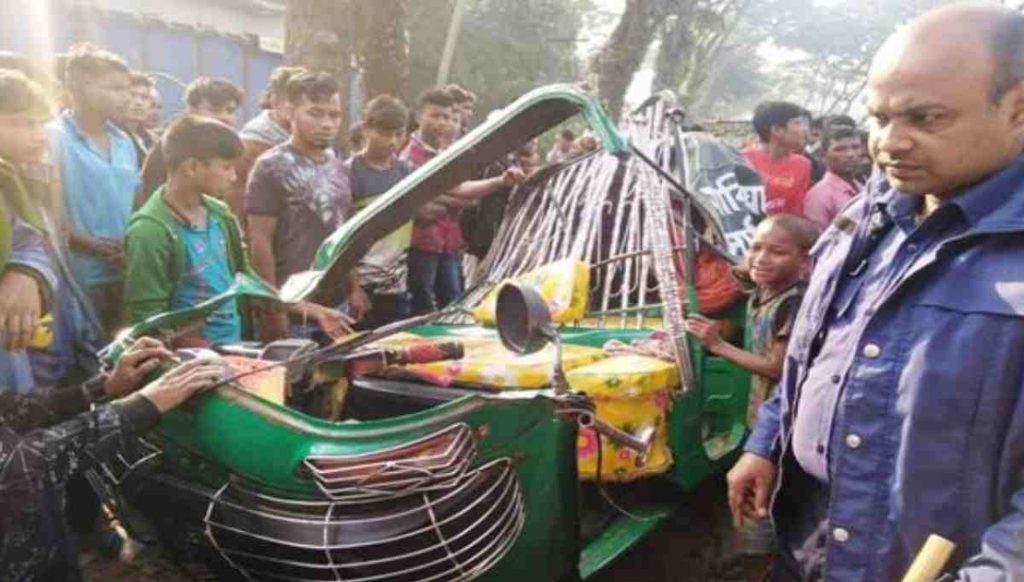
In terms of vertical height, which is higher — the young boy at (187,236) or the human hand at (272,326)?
the young boy at (187,236)

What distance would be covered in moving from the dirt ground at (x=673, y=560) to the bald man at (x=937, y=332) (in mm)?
2047

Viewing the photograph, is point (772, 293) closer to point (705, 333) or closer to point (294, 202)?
point (705, 333)

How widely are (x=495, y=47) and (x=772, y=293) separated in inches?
740

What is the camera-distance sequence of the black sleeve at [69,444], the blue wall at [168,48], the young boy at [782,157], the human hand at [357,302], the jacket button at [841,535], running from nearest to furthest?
the jacket button at [841,535], the black sleeve at [69,444], the human hand at [357,302], the young boy at [782,157], the blue wall at [168,48]

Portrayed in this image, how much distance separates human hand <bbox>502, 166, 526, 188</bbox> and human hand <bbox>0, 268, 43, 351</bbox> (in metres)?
2.34

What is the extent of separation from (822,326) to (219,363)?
1.63m

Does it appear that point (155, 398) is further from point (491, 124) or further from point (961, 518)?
point (961, 518)

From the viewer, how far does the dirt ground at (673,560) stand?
3.48 metres

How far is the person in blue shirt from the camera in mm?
3867

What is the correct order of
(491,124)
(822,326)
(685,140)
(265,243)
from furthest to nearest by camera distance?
(685,140)
(265,243)
(491,124)
(822,326)

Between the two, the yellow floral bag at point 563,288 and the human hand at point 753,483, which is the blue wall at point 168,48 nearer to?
the yellow floral bag at point 563,288

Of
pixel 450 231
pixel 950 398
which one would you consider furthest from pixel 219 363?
pixel 450 231

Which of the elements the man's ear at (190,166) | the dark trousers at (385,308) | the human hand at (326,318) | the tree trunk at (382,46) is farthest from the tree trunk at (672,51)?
the human hand at (326,318)

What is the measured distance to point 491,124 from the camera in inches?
134
